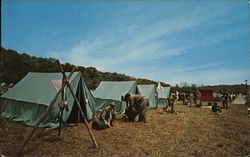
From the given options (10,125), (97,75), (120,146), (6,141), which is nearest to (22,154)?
(6,141)

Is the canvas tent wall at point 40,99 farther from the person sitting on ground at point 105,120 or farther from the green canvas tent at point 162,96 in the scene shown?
the green canvas tent at point 162,96

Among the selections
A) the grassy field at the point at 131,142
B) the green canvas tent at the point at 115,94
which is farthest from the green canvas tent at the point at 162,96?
the grassy field at the point at 131,142

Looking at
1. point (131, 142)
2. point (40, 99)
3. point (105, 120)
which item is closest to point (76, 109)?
point (40, 99)

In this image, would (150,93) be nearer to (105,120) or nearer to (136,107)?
(136,107)

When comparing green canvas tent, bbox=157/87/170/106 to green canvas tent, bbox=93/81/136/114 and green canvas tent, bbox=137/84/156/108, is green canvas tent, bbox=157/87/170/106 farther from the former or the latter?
green canvas tent, bbox=93/81/136/114

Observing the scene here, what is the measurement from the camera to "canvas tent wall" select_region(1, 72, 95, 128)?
766 centimetres

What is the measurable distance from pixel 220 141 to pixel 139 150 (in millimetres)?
3110

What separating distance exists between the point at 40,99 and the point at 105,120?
10.9 ft

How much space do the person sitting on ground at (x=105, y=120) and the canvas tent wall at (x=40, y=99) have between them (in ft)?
4.67

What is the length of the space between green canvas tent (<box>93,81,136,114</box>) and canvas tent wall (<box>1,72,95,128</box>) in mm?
3261

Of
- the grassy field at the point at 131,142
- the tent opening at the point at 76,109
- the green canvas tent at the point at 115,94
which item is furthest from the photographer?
the green canvas tent at the point at 115,94

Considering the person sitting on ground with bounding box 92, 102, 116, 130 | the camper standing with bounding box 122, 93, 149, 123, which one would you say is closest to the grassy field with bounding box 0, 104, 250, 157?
the person sitting on ground with bounding box 92, 102, 116, 130

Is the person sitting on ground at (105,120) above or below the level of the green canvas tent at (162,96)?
below

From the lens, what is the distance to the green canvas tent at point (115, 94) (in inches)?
497
